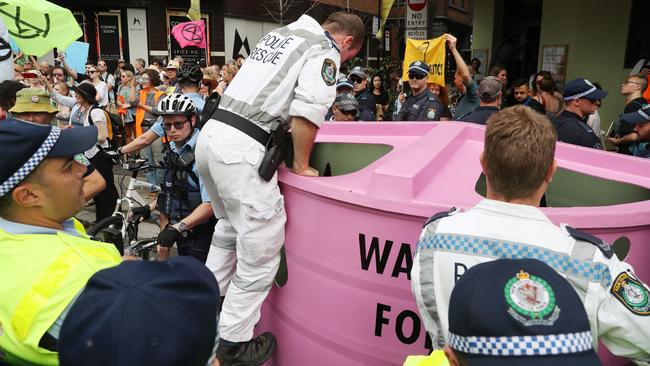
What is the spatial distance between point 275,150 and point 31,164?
3.43ft

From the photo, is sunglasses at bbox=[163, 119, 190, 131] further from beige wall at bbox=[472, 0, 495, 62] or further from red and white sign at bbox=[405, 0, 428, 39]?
beige wall at bbox=[472, 0, 495, 62]

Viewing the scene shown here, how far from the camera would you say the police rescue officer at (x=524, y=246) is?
4.39 ft

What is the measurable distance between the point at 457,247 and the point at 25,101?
3998mm

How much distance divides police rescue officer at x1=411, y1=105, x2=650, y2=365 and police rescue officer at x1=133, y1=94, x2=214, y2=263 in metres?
1.93

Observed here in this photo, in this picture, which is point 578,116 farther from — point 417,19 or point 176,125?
point 417,19

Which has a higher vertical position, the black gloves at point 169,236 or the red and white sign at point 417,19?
the red and white sign at point 417,19

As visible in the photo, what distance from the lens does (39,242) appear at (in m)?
1.41

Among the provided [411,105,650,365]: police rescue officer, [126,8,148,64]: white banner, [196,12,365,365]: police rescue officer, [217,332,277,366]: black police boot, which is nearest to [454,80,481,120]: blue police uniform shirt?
[196,12,365,365]: police rescue officer

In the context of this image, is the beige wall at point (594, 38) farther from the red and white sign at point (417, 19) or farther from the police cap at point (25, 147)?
the police cap at point (25, 147)

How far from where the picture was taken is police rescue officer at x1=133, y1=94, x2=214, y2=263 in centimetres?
315

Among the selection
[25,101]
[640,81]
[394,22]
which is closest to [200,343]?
[25,101]

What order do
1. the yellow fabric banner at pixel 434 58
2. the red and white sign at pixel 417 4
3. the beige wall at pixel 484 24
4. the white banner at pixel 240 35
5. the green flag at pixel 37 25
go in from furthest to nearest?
1. the white banner at pixel 240 35
2. the beige wall at pixel 484 24
3. the red and white sign at pixel 417 4
4. the yellow fabric banner at pixel 434 58
5. the green flag at pixel 37 25

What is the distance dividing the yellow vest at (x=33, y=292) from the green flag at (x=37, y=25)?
541cm

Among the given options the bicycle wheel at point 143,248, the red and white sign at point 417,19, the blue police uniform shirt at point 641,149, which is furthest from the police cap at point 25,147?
the red and white sign at point 417,19
